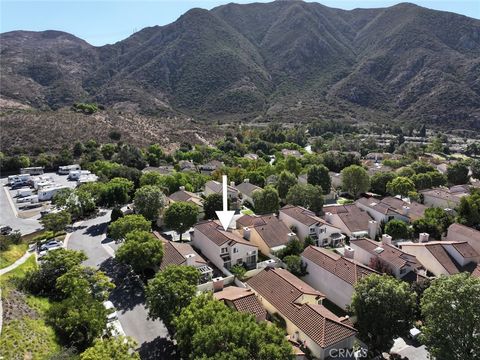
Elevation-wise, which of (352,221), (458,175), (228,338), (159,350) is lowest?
(159,350)

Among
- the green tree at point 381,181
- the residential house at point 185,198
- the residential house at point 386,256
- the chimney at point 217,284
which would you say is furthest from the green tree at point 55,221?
the green tree at point 381,181

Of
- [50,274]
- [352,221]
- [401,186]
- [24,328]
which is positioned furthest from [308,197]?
[24,328]

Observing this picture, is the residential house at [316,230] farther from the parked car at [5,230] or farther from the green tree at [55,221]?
the parked car at [5,230]

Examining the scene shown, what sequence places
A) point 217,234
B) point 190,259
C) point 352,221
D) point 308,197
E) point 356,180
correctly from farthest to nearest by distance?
point 356,180, point 308,197, point 352,221, point 217,234, point 190,259

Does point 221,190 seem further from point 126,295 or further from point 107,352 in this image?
point 107,352

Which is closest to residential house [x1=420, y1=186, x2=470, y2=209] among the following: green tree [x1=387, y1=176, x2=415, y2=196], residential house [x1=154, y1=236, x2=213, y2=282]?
green tree [x1=387, y1=176, x2=415, y2=196]

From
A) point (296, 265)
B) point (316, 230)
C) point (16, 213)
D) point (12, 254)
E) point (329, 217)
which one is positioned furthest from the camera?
point (16, 213)
